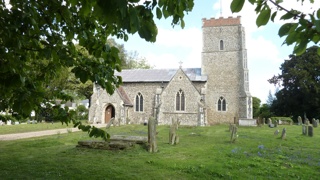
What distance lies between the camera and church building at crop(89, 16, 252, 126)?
28906 mm

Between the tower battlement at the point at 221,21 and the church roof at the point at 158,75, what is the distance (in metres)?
5.68

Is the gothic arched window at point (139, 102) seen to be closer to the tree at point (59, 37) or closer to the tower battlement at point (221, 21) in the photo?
the tower battlement at point (221, 21)

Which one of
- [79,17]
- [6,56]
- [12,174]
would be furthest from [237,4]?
[12,174]

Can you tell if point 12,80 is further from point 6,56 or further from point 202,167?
point 202,167

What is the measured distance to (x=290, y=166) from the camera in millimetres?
7551

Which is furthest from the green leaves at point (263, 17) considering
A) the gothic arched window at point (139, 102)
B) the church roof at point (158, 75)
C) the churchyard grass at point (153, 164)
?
the gothic arched window at point (139, 102)

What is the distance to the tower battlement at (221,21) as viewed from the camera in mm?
32209

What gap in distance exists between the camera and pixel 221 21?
3269 centimetres

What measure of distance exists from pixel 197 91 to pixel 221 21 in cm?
1001

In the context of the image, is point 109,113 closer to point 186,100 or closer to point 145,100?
point 145,100

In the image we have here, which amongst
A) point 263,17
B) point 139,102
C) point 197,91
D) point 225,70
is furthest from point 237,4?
point 225,70

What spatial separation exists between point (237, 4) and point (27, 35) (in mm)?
2611

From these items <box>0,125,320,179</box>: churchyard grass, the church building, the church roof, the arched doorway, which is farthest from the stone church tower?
<box>0,125,320,179</box>: churchyard grass

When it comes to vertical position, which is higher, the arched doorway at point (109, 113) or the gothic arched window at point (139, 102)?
the gothic arched window at point (139, 102)
